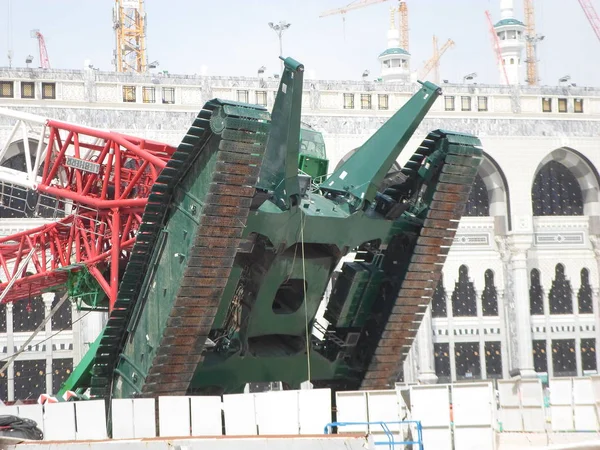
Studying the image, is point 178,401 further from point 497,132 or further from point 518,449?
point 497,132

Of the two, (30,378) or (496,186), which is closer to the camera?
(30,378)

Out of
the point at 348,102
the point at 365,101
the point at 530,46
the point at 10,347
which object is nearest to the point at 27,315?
the point at 10,347

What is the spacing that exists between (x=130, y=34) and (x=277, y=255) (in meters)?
60.9

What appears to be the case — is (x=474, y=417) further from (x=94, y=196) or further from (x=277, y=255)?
(x=94, y=196)

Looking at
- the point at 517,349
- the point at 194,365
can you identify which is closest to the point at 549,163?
the point at 517,349

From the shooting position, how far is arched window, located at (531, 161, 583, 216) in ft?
181

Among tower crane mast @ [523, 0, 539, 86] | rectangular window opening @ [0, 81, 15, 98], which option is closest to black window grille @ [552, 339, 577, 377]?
rectangular window opening @ [0, 81, 15, 98]

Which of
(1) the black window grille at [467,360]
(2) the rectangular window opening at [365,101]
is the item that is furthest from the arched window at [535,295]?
(2) the rectangular window opening at [365,101]

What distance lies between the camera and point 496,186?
52.9 m

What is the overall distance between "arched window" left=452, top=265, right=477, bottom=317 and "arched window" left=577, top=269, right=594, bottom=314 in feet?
20.3

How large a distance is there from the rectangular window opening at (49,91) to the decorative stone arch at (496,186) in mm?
21137

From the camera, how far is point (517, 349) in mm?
52438

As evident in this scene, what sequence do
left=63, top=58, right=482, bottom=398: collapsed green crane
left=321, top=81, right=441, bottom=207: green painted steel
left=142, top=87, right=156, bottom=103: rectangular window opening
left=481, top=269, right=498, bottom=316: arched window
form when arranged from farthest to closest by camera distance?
left=481, top=269, right=498, bottom=316: arched window → left=142, top=87, right=156, bottom=103: rectangular window opening → left=321, top=81, right=441, bottom=207: green painted steel → left=63, top=58, right=482, bottom=398: collapsed green crane

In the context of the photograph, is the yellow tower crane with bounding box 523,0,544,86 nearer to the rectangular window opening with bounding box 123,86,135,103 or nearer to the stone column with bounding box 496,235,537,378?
the stone column with bounding box 496,235,537,378
